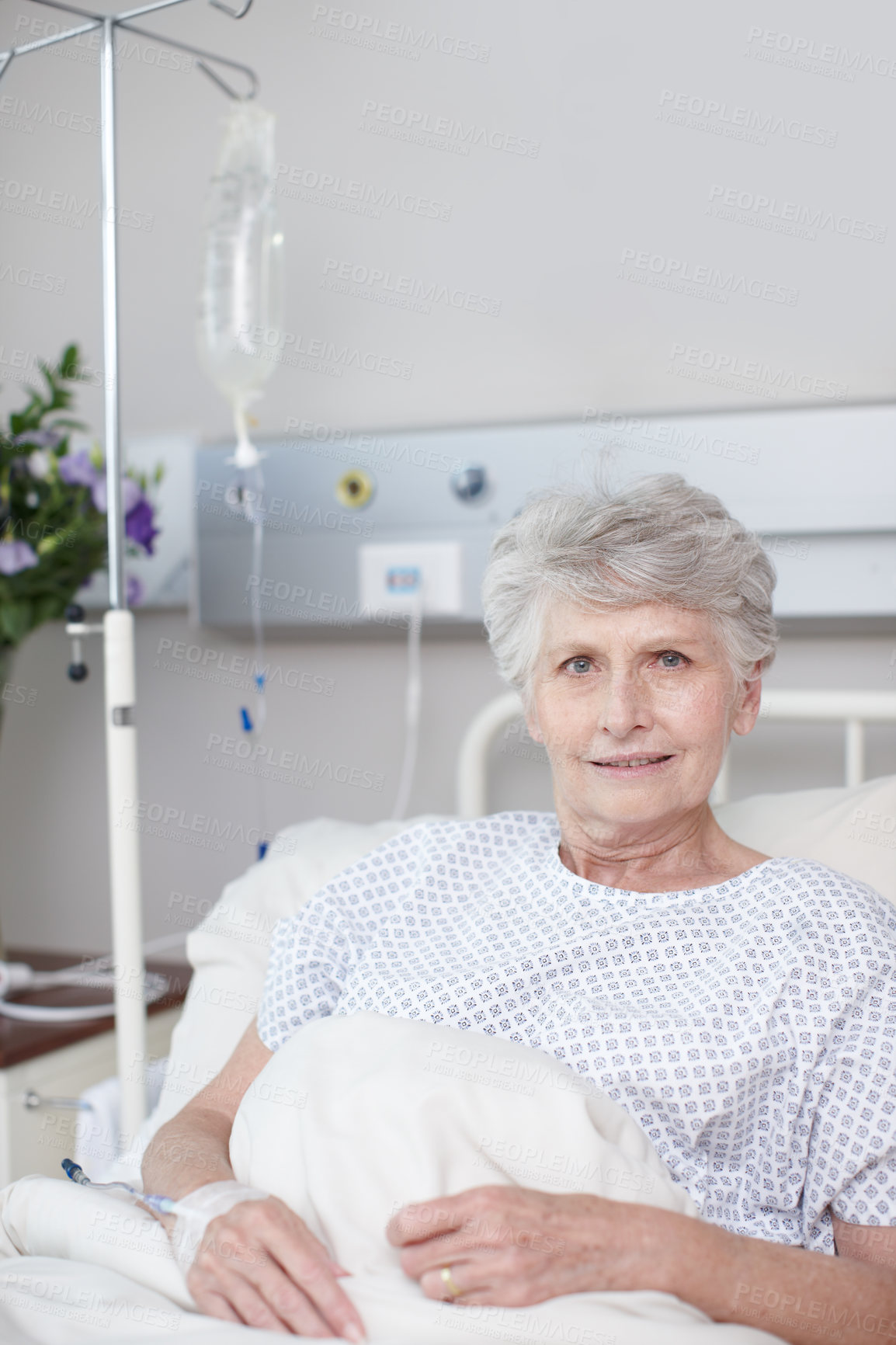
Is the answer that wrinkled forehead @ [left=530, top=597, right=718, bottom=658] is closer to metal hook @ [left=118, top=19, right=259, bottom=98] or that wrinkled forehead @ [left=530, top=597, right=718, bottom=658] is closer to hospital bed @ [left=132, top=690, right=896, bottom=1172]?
hospital bed @ [left=132, top=690, right=896, bottom=1172]

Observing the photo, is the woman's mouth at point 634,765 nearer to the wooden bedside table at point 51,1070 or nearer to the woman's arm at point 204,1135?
the woman's arm at point 204,1135

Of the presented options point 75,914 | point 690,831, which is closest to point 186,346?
point 75,914

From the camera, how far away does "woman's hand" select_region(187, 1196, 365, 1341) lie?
0.88 m

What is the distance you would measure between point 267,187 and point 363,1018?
1.14 metres

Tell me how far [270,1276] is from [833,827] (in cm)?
79

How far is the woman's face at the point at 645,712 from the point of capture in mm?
1198

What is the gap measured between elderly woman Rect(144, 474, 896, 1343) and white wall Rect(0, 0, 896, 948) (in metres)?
0.49

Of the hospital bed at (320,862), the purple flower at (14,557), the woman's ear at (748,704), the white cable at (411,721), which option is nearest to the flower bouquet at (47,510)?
the purple flower at (14,557)

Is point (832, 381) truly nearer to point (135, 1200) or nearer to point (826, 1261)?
point (826, 1261)

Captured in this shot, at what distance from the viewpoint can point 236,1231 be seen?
0.94m

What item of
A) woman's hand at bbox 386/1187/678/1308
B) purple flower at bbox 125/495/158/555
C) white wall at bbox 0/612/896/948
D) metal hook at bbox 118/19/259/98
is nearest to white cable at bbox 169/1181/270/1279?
woman's hand at bbox 386/1187/678/1308

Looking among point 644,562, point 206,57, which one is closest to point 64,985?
point 644,562

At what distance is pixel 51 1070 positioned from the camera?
5.54ft

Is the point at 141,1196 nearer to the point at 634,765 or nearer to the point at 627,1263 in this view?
the point at 627,1263
